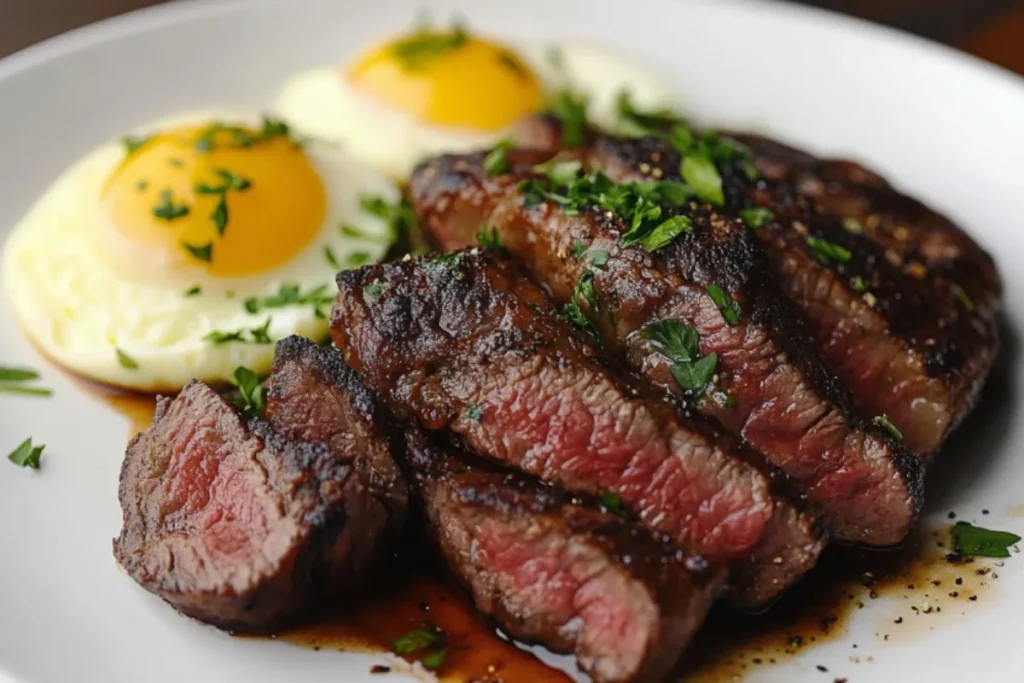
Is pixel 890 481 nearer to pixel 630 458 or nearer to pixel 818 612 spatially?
pixel 818 612

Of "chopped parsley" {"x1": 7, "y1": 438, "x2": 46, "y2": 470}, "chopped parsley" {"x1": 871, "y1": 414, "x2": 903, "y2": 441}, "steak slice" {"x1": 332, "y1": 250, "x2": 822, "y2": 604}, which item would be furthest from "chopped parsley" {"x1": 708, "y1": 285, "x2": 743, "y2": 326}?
"chopped parsley" {"x1": 7, "y1": 438, "x2": 46, "y2": 470}

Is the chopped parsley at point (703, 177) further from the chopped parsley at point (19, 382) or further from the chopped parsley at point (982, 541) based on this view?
the chopped parsley at point (19, 382)

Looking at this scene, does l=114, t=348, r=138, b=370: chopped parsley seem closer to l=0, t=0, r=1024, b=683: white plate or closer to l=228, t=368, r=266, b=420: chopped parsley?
l=0, t=0, r=1024, b=683: white plate

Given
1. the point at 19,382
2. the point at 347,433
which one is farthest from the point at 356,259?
the point at 19,382

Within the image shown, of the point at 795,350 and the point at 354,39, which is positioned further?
the point at 354,39

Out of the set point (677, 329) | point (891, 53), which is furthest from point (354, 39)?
point (677, 329)

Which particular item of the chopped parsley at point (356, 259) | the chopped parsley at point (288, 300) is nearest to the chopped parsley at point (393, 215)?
the chopped parsley at point (356, 259)

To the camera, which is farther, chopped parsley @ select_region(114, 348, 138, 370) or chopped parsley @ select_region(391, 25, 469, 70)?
chopped parsley @ select_region(391, 25, 469, 70)
